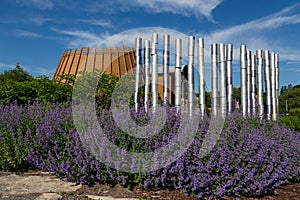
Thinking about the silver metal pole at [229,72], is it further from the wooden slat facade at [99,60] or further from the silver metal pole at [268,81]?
the wooden slat facade at [99,60]

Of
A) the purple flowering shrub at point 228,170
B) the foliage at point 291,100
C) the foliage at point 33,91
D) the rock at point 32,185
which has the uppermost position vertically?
the foliage at point 291,100

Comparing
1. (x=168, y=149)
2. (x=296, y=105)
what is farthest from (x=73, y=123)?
(x=296, y=105)

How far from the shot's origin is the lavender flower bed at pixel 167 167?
10.1 ft

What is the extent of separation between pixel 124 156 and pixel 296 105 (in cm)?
5625

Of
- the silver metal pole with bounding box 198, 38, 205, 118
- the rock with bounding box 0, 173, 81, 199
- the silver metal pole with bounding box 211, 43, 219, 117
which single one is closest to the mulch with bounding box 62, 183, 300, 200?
the rock with bounding box 0, 173, 81, 199

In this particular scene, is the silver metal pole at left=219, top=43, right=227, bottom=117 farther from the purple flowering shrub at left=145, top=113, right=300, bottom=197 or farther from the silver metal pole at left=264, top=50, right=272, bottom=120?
the purple flowering shrub at left=145, top=113, right=300, bottom=197

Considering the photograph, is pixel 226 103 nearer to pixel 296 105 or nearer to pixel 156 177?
pixel 156 177

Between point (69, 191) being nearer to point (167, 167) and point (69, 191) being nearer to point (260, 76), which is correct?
point (167, 167)

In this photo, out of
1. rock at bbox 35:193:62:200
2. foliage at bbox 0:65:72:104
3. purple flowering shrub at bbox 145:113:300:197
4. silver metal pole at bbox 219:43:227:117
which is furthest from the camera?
silver metal pole at bbox 219:43:227:117

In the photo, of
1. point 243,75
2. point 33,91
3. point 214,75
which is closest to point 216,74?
point 214,75

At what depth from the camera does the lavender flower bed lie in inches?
121

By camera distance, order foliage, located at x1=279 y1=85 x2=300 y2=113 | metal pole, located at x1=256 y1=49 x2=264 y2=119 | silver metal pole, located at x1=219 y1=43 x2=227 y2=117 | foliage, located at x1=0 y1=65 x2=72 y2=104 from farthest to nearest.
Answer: foliage, located at x1=279 y1=85 x2=300 y2=113 < metal pole, located at x1=256 y1=49 x2=264 y2=119 < silver metal pole, located at x1=219 y1=43 x2=227 y2=117 < foliage, located at x1=0 y1=65 x2=72 y2=104

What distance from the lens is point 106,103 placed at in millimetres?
7363

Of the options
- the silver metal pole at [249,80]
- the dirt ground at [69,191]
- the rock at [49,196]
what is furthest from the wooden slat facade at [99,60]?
the rock at [49,196]
